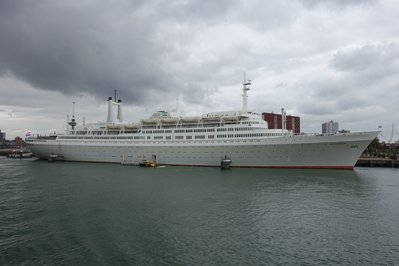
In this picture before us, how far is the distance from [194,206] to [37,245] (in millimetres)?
9999

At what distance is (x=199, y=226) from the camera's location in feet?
49.5

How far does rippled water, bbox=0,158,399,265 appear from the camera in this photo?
11.4 meters

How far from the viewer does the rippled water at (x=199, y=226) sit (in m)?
11.4

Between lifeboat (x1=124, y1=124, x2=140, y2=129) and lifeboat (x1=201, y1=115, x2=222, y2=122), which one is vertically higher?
lifeboat (x1=201, y1=115, x2=222, y2=122)

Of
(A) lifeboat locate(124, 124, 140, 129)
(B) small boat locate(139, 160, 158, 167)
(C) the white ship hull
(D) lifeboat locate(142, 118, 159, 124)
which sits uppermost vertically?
(D) lifeboat locate(142, 118, 159, 124)

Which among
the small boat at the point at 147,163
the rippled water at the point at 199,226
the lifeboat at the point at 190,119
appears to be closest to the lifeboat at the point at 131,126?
the small boat at the point at 147,163

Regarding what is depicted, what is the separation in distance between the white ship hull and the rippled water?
14.1 m

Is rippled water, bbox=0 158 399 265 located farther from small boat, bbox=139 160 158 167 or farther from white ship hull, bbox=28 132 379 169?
small boat, bbox=139 160 158 167

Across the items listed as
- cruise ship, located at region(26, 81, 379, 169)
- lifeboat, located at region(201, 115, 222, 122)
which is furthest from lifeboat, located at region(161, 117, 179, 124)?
lifeboat, located at region(201, 115, 222, 122)

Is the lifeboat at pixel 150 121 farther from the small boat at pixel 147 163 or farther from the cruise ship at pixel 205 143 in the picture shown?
the small boat at pixel 147 163

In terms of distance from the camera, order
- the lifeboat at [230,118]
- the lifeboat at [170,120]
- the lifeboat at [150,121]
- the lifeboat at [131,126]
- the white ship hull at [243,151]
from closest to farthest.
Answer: the white ship hull at [243,151]
the lifeboat at [230,118]
the lifeboat at [170,120]
the lifeboat at [150,121]
the lifeboat at [131,126]

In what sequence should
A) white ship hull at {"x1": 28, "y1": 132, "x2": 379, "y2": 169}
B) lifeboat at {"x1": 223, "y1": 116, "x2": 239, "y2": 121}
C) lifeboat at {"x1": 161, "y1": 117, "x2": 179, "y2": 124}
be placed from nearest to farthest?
white ship hull at {"x1": 28, "y1": 132, "x2": 379, "y2": 169}, lifeboat at {"x1": 223, "y1": 116, "x2": 239, "y2": 121}, lifeboat at {"x1": 161, "y1": 117, "x2": 179, "y2": 124}

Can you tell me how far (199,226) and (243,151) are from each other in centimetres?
2985

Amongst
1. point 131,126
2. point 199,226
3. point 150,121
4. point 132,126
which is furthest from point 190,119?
point 199,226
